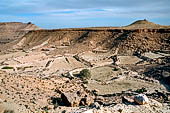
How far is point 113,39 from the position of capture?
3347cm

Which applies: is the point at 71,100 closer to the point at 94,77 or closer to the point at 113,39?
the point at 94,77

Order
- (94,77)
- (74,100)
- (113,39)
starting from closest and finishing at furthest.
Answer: (74,100)
(94,77)
(113,39)

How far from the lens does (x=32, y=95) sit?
32.7ft

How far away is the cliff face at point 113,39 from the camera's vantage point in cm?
2902

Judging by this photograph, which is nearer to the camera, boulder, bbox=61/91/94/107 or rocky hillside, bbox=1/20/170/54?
boulder, bbox=61/91/94/107

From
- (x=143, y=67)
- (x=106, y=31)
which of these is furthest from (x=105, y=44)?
(x=143, y=67)

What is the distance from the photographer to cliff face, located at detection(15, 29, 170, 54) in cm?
2902

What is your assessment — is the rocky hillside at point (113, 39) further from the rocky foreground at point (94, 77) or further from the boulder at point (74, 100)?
the boulder at point (74, 100)

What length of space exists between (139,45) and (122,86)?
16.2m

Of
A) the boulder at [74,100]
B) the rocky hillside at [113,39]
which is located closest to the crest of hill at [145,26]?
the rocky hillside at [113,39]

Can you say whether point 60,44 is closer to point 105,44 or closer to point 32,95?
point 105,44

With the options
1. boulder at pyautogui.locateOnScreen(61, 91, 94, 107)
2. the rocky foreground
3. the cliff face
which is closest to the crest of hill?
the cliff face

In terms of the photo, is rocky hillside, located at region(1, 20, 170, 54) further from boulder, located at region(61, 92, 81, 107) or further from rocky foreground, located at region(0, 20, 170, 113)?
boulder, located at region(61, 92, 81, 107)

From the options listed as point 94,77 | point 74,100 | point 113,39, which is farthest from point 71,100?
point 113,39
